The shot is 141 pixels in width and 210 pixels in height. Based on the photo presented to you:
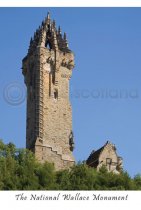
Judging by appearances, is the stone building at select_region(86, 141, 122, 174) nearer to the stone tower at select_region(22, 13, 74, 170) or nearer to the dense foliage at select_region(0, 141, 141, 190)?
the stone tower at select_region(22, 13, 74, 170)

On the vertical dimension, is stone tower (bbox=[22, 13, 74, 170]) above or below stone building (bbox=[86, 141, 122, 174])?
above

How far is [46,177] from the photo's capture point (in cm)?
6994

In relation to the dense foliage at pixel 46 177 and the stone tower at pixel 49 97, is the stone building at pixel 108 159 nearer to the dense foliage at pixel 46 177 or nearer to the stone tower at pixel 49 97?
the stone tower at pixel 49 97

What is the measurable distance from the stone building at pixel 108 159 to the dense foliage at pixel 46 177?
10141 mm

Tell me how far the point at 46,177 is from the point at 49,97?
60.3ft

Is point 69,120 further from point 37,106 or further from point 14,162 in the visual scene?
point 14,162

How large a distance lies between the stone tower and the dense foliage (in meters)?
9.57

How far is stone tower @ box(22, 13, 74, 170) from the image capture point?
275 ft

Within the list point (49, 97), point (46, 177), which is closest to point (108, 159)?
point (49, 97)

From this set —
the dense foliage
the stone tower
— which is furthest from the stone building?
the dense foliage
